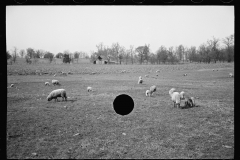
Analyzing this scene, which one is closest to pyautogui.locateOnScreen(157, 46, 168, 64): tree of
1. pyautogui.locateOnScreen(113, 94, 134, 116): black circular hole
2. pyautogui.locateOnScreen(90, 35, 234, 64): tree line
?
pyautogui.locateOnScreen(90, 35, 234, 64): tree line

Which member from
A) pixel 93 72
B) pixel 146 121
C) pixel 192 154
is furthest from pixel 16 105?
pixel 192 154

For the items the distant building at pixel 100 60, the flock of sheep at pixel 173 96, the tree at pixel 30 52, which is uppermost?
the tree at pixel 30 52

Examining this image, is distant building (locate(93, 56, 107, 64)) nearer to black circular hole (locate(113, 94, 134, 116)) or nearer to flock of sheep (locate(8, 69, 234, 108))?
flock of sheep (locate(8, 69, 234, 108))

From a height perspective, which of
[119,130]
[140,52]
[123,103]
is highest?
[140,52]

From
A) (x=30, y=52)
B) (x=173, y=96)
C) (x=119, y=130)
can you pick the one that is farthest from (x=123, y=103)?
(x=30, y=52)

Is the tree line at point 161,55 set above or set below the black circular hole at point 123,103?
above

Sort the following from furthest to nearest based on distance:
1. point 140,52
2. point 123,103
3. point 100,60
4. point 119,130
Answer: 1. point 100,60
2. point 140,52
3. point 119,130
4. point 123,103

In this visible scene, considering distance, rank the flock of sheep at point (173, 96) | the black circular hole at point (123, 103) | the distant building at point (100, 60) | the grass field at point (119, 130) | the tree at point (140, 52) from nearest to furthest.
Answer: the grass field at point (119, 130) → the black circular hole at point (123, 103) → the tree at point (140, 52) → the flock of sheep at point (173, 96) → the distant building at point (100, 60)

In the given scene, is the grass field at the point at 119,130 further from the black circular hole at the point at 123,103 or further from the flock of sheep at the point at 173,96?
the black circular hole at the point at 123,103

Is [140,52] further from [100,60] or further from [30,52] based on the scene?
[30,52]

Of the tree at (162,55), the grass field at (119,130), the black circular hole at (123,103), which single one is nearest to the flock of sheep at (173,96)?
the grass field at (119,130)
